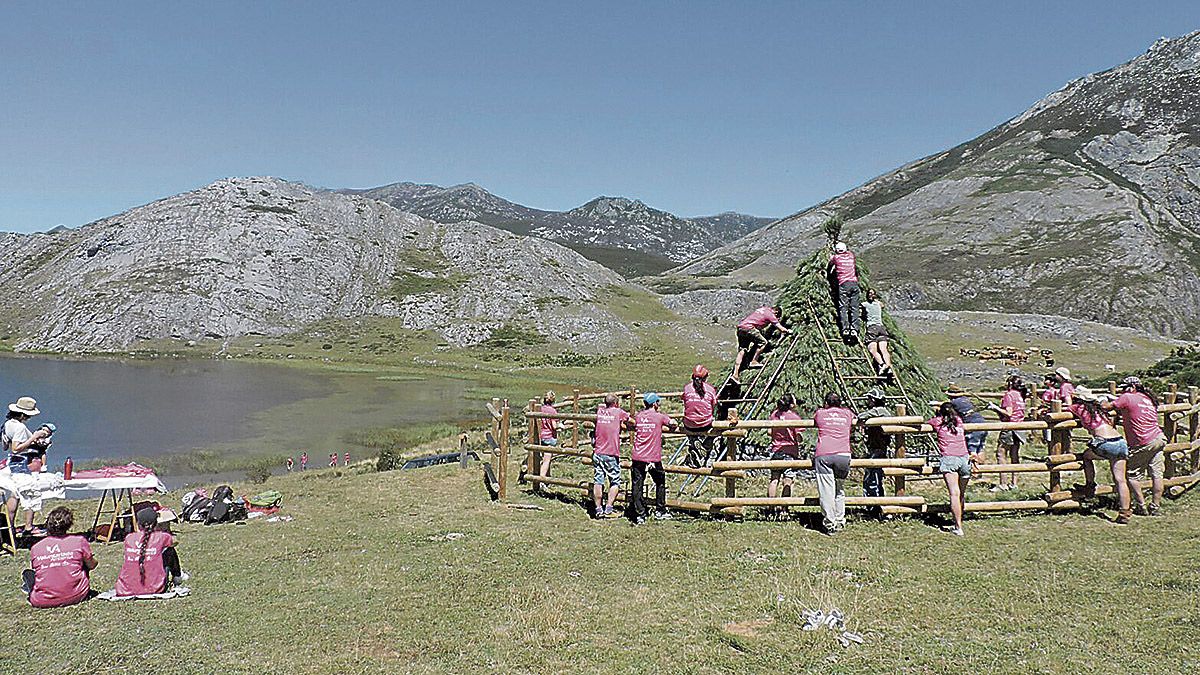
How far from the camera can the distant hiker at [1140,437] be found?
441 inches

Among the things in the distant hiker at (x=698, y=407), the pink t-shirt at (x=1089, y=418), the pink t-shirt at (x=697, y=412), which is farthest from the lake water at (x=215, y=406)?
the pink t-shirt at (x=1089, y=418)

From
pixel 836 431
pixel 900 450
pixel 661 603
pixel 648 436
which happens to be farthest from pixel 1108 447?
pixel 661 603

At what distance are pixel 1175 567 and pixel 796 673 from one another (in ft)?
18.7

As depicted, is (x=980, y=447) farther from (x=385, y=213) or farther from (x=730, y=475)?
(x=385, y=213)

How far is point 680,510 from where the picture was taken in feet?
43.9

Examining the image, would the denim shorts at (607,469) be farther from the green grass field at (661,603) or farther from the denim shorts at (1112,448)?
the denim shorts at (1112,448)

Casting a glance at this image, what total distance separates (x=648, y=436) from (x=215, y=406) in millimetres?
50843

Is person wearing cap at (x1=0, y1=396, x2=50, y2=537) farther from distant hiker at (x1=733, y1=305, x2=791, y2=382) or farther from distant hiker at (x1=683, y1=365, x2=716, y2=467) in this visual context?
distant hiker at (x1=733, y1=305, x2=791, y2=382)

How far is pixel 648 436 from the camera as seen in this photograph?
40.7 feet

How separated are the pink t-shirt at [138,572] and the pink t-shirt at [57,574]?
42 centimetres

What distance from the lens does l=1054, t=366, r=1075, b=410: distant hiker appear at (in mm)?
15398

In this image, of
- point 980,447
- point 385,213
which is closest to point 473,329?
point 385,213

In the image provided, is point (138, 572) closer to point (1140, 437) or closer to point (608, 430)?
point (608, 430)

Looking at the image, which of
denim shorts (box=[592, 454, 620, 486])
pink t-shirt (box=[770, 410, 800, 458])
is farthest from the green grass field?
pink t-shirt (box=[770, 410, 800, 458])
